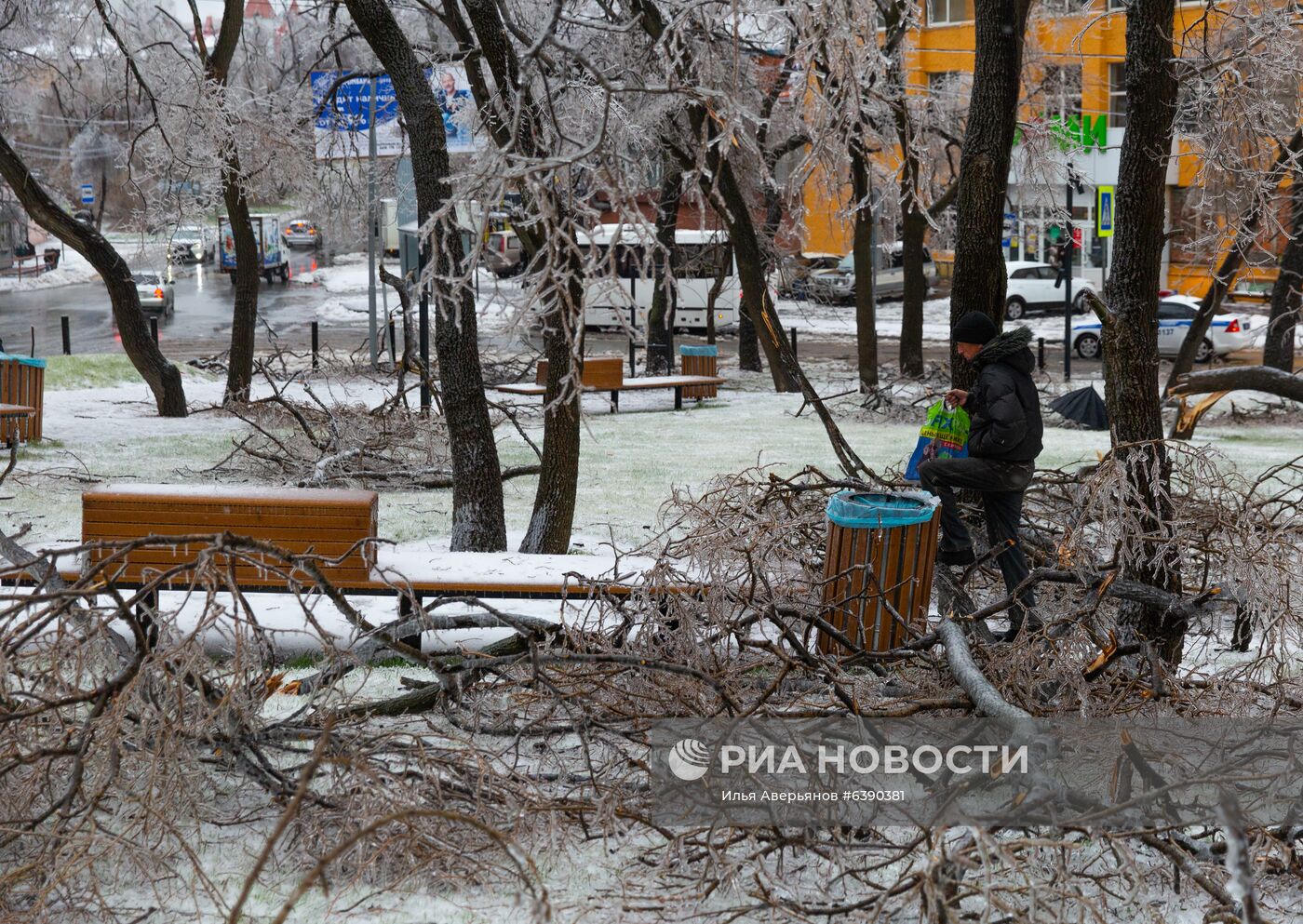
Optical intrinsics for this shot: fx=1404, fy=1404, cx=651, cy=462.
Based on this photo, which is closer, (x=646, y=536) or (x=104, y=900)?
(x=104, y=900)

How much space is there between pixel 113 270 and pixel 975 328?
36.0ft

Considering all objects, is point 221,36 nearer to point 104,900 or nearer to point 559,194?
point 559,194

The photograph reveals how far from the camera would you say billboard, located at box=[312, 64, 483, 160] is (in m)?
17.6

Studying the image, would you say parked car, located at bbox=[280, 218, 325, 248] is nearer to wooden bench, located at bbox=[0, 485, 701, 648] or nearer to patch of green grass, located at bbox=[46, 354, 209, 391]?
patch of green grass, located at bbox=[46, 354, 209, 391]

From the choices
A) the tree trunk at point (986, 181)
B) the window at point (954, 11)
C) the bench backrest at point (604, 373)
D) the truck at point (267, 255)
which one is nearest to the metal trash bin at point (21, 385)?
the bench backrest at point (604, 373)

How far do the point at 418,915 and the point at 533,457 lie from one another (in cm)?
968

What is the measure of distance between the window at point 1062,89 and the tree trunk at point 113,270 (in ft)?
35.0

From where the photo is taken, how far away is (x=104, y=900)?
4.06 metres

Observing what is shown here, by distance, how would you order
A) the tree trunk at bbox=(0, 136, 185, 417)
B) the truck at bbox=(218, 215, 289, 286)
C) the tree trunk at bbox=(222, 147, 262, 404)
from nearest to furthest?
1. the tree trunk at bbox=(0, 136, 185, 417)
2. the tree trunk at bbox=(222, 147, 262, 404)
3. the truck at bbox=(218, 215, 289, 286)

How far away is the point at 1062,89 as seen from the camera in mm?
18422

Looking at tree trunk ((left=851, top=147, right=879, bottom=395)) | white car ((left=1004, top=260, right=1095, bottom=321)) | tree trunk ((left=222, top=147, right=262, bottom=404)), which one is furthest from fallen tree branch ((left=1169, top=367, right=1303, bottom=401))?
white car ((left=1004, top=260, right=1095, bottom=321))

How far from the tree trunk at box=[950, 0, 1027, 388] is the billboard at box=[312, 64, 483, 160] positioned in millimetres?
9211

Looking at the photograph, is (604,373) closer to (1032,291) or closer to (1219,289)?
A: (1219,289)

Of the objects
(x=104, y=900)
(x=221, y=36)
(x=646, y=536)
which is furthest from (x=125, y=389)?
(x=104, y=900)
